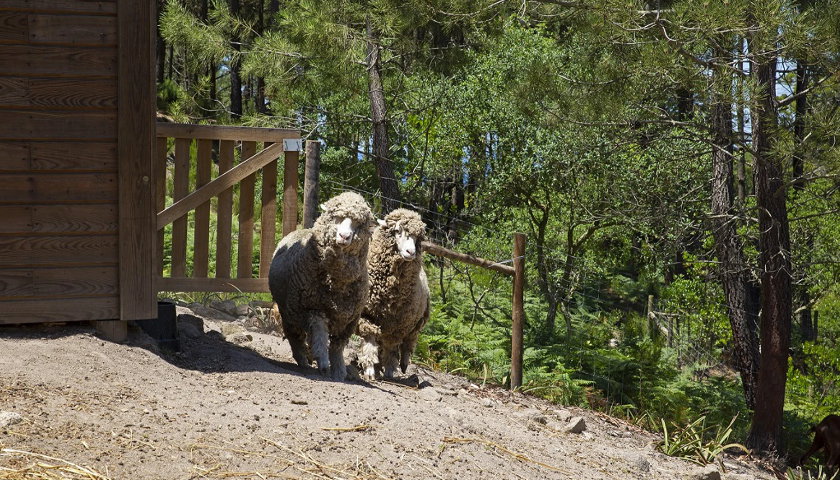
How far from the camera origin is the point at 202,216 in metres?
7.34

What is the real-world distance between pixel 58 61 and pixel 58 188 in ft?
2.75

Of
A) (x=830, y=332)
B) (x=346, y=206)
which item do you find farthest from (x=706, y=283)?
(x=346, y=206)

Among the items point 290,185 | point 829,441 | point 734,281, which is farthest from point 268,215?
point 829,441

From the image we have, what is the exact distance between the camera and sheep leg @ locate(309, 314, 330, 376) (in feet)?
20.3

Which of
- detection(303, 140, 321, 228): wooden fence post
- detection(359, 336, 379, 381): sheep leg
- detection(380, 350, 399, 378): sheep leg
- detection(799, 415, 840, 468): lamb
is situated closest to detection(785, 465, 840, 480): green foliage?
detection(799, 415, 840, 468): lamb

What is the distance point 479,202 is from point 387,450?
9.10 metres

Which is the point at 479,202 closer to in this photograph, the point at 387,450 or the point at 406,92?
the point at 406,92

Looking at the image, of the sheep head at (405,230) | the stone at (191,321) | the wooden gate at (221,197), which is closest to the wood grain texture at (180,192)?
the wooden gate at (221,197)

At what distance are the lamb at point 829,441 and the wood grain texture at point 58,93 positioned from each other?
26.4 ft

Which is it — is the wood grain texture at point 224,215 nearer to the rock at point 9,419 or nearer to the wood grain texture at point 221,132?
the wood grain texture at point 221,132

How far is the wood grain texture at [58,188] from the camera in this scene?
17.6 feet

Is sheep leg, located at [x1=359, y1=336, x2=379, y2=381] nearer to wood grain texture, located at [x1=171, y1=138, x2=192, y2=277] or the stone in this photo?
the stone

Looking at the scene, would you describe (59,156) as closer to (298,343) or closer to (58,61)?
(58,61)

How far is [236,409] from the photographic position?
15.6 feet
